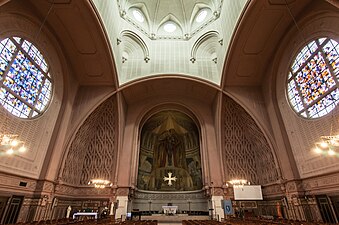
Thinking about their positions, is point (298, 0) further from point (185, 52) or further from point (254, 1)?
point (185, 52)

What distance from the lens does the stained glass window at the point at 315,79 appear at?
8.92 metres

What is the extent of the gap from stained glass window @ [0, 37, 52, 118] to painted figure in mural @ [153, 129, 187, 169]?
12645 millimetres

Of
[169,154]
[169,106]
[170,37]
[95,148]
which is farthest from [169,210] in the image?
[170,37]

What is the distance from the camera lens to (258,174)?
1420 cm

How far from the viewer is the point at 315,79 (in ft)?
32.6

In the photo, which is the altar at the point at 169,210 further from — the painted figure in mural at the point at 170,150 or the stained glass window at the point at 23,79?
the stained glass window at the point at 23,79

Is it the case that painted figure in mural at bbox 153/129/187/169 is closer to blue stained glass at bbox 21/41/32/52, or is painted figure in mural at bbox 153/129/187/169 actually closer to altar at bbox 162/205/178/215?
altar at bbox 162/205/178/215

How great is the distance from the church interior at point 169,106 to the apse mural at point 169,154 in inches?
6.0

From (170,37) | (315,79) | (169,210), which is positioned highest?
(170,37)

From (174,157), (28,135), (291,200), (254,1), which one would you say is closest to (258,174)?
(291,200)

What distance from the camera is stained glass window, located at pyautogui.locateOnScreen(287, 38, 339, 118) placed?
29.3 feet

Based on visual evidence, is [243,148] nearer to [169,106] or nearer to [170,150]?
[169,106]

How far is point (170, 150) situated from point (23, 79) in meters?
15.4

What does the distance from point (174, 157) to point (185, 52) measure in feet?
38.8
